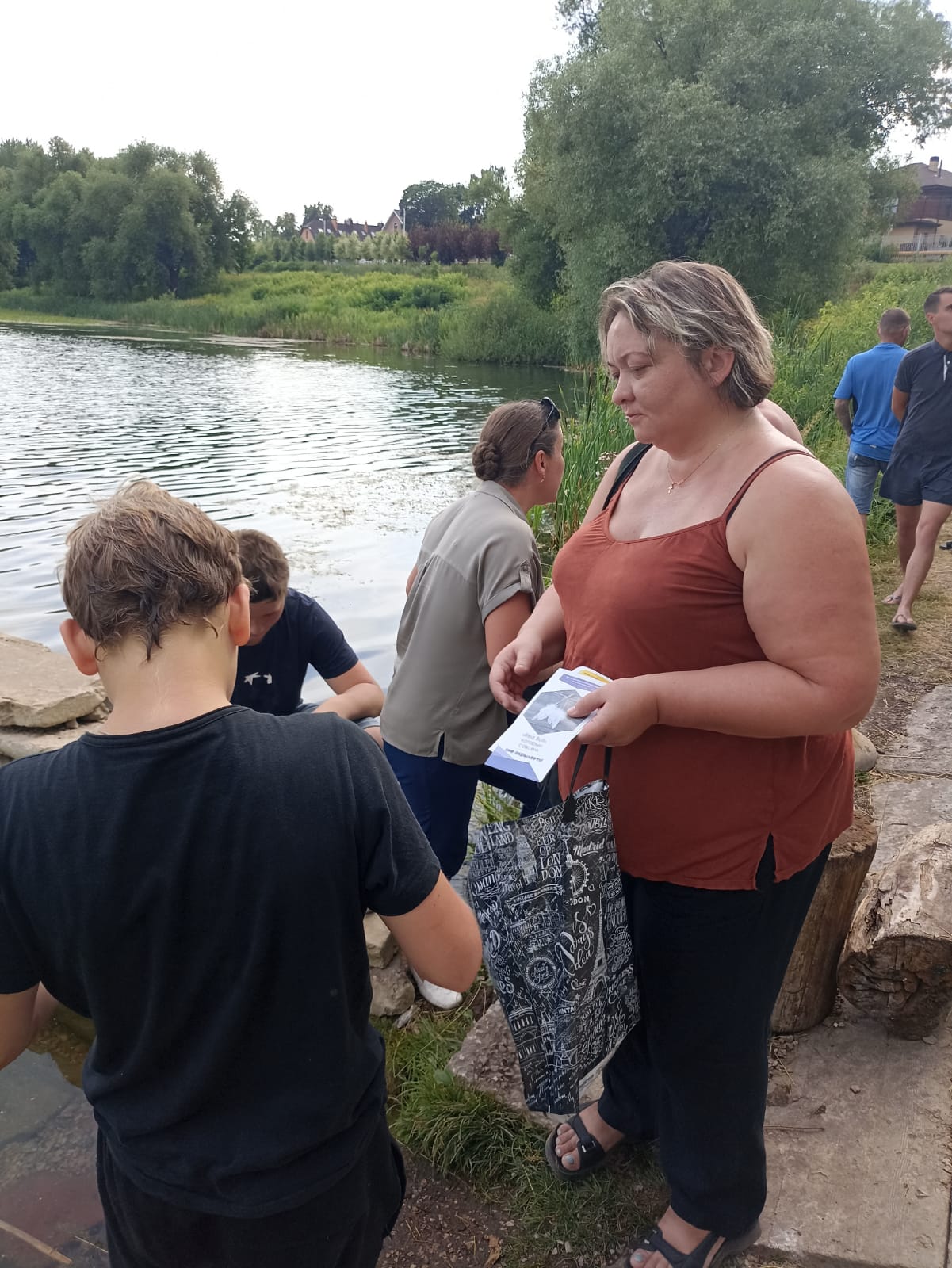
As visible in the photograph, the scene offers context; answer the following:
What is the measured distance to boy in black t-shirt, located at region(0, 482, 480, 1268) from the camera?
1.05 m

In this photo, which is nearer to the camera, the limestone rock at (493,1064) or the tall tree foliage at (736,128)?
the limestone rock at (493,1064)

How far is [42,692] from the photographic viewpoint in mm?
4406

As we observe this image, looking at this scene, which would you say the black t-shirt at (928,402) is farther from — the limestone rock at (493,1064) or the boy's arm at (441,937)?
the boy's arm at (441,937)

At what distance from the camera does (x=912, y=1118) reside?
2191mm

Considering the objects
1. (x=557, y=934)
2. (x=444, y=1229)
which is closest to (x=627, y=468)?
(x=557, y=934)

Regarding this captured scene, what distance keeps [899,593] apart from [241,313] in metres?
41.2

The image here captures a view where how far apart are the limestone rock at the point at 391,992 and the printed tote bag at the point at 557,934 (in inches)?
53.5

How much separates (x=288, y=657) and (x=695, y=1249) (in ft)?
7.31

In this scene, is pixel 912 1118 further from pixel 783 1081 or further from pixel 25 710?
pixel 25 710

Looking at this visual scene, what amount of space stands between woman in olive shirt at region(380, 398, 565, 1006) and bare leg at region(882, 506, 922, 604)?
4024 mm

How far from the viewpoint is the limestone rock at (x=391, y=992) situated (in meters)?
3.00

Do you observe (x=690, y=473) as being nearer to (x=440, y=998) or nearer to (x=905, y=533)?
(x=440, y=998)

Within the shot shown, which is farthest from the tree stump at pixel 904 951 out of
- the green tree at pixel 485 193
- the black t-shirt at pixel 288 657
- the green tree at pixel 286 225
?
the green tree at pixel 286 225

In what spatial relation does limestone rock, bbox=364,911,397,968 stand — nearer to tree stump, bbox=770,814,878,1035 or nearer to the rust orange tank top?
tree stump, bbox=770,814,878,1035
